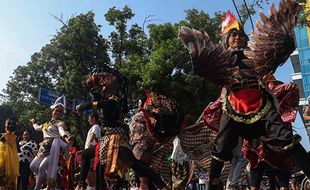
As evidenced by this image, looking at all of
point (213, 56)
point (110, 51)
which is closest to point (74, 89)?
point (110, 51)

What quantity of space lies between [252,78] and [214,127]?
1.45 m

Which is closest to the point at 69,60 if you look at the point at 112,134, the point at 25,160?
the point at 25,160

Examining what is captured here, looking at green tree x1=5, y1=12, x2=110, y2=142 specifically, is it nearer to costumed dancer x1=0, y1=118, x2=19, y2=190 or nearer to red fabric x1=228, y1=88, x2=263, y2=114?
costumed dancer x1=0, y1=118, x2=19, y2=190

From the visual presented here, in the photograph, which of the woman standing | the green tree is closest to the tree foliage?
the green tree

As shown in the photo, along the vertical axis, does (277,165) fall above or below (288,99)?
below

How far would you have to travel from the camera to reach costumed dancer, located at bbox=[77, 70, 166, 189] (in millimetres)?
5773

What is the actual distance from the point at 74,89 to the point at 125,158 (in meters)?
23.6

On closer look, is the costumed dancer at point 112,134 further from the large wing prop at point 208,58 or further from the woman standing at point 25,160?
the woman standing at point 25,160

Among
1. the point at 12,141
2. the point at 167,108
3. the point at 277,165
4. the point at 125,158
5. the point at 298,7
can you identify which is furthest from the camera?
the point at 12,141

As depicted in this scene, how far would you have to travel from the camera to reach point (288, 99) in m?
5.76

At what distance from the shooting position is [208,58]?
444cm

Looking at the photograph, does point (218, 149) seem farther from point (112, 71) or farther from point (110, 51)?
point (110, 51)

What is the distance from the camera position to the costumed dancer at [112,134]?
18.9ft

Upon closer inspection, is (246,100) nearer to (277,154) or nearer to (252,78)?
(252,78)
